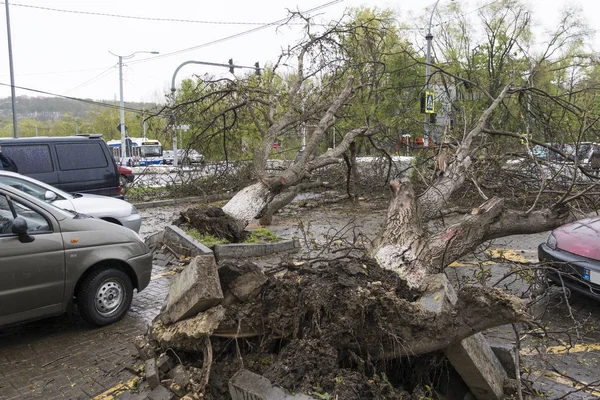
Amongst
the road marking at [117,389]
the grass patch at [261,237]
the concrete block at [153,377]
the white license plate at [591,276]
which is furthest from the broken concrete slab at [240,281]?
the grass patch at [261,237]

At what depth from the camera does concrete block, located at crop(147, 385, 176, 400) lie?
10.7ft

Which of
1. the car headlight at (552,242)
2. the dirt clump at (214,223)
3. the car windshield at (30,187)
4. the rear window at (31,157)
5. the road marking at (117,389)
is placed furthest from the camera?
the rear window at (31,157)

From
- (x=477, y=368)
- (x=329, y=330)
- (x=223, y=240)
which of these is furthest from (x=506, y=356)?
(x=223, y=240)

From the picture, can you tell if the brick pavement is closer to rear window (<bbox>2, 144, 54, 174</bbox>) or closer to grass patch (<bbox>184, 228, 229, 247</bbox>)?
grass patch (<bbox>184, 228, 229, 247</bbox>)

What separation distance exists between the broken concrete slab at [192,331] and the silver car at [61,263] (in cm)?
155

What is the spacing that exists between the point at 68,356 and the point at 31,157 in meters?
6.73

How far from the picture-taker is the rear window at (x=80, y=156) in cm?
987

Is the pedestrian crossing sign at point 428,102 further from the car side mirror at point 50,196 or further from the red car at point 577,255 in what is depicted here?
the car side mirror at point 50,196

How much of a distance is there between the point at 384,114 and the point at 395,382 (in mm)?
12987

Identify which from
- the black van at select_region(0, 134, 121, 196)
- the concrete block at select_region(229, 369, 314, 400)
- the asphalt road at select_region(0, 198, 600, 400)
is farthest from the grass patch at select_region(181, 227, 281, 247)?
the concrete block at select_region(229, 369, 314, 400)

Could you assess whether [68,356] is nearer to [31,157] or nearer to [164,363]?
[164,363]

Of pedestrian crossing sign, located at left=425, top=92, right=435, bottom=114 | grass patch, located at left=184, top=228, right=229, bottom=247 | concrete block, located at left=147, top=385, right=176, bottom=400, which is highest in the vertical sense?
pedestrian crossing sign, located at left=425, top=92, right=435, bottom=114

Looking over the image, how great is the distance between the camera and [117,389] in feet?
12.0

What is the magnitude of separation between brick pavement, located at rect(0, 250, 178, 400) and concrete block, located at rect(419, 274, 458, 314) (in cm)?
253
